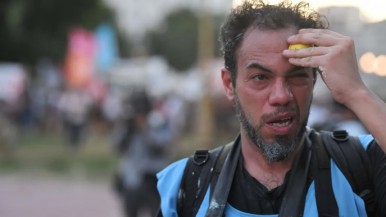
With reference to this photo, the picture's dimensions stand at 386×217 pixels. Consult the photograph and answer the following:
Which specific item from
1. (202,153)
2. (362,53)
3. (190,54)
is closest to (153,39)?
(190,54)

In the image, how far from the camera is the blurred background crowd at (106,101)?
7.80 m

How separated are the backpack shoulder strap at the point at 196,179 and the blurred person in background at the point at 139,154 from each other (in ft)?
14.8

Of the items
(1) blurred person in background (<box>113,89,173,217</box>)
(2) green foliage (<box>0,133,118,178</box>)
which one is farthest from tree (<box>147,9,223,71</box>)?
(1) blurred person in background (<box>113,89,173,217</box>)

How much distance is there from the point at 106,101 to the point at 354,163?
27023 mm

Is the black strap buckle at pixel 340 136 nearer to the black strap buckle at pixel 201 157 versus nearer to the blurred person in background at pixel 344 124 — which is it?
the black strap buckle at pixel 201 157

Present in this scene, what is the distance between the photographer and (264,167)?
2873mm

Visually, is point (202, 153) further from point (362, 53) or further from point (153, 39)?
Result: point (153, 39)

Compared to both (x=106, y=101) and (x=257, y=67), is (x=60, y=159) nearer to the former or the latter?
(x=106, y=101)

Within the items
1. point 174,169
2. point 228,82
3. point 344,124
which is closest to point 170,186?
point 174,169

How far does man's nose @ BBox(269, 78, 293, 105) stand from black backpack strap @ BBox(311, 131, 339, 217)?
27cm

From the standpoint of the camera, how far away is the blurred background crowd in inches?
307

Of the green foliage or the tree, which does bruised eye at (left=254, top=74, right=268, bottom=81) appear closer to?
the green foliage

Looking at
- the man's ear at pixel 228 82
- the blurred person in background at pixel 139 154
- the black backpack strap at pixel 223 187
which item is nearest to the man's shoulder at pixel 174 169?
the black backpack strap at pixel 223 187

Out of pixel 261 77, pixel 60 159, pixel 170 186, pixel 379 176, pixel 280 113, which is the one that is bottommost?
pixel 60 159
